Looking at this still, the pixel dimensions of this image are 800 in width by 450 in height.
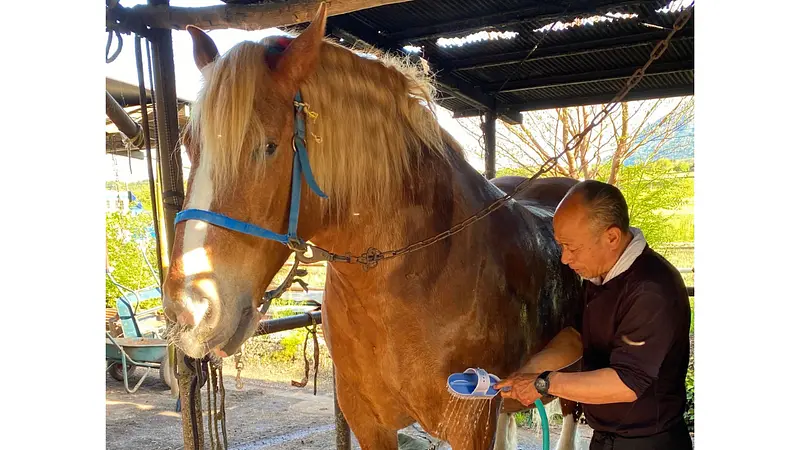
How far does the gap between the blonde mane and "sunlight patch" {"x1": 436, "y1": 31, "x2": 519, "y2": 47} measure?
188 cm

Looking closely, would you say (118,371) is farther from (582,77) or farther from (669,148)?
(669,148)

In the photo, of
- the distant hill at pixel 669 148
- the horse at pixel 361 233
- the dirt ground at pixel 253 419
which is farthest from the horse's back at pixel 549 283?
the distant hill at pixel 669 148

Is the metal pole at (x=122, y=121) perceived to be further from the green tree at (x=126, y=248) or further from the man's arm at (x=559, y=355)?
the green tree at (x=126, y=248)

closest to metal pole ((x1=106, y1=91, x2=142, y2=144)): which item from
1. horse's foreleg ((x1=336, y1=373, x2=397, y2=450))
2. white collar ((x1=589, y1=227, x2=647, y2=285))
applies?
horse's foreleg ((x1=336, y1=373, x2=397, y2=450))

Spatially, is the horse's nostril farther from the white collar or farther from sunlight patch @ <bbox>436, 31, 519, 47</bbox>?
sunlight patch @ <bbox>436, 31, 519, 47</bbox>

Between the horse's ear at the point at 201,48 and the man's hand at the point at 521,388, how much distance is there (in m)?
1.36

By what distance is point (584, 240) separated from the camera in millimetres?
1699

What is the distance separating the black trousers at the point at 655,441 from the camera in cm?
165

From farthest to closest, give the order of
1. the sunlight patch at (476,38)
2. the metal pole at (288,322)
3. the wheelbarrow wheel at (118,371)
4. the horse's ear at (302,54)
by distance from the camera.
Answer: the wheelbarrow wheel at (118,371)
the sunlight patch at (476,38)
the metal pole at (288,322)
the horse's ear at (302,54)

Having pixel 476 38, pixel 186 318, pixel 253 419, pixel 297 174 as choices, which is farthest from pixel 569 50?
pixel 253 419
